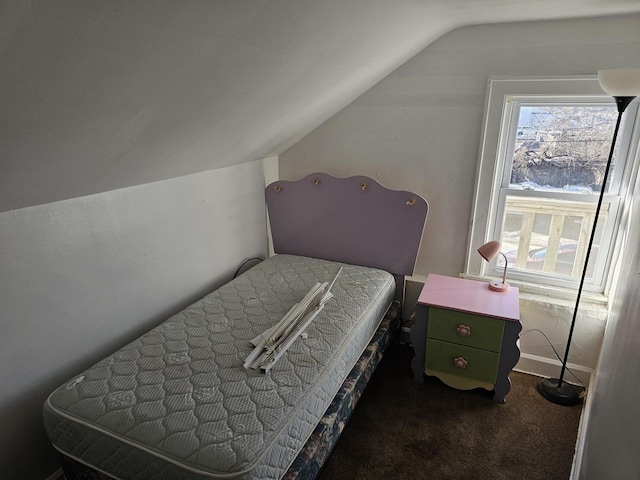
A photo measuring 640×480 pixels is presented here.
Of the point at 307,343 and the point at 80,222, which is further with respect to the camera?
the point at 307,343

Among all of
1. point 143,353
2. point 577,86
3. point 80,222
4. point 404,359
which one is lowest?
point 404,359

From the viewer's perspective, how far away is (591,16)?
199 centimetres

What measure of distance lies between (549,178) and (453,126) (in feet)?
1.96

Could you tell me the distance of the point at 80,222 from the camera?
5.41ft

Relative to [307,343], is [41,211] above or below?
above

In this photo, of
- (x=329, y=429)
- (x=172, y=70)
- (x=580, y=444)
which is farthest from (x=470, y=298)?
(x=172, y=70)

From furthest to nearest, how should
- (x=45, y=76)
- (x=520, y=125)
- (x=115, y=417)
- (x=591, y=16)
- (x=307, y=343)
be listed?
(x=520, y=125) → (x=591, y=16) → (x=307, y=343) → (x=115, y=417) → (x=45, y=76)

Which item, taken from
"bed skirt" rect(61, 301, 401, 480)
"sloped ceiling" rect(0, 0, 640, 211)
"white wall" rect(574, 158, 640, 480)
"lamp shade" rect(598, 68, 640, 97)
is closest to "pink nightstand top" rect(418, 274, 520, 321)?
"bed skirt" rect(61, 301, 401, 480)

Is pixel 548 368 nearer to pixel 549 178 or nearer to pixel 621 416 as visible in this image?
pixel 549 178

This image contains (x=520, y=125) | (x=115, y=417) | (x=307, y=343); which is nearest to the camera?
(x=115, y=417)

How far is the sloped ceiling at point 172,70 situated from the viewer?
0.85 metres

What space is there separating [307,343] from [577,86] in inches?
71.5

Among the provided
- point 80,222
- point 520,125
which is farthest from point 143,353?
point 520,125

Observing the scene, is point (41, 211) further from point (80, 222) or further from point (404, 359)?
point (404, 359)
